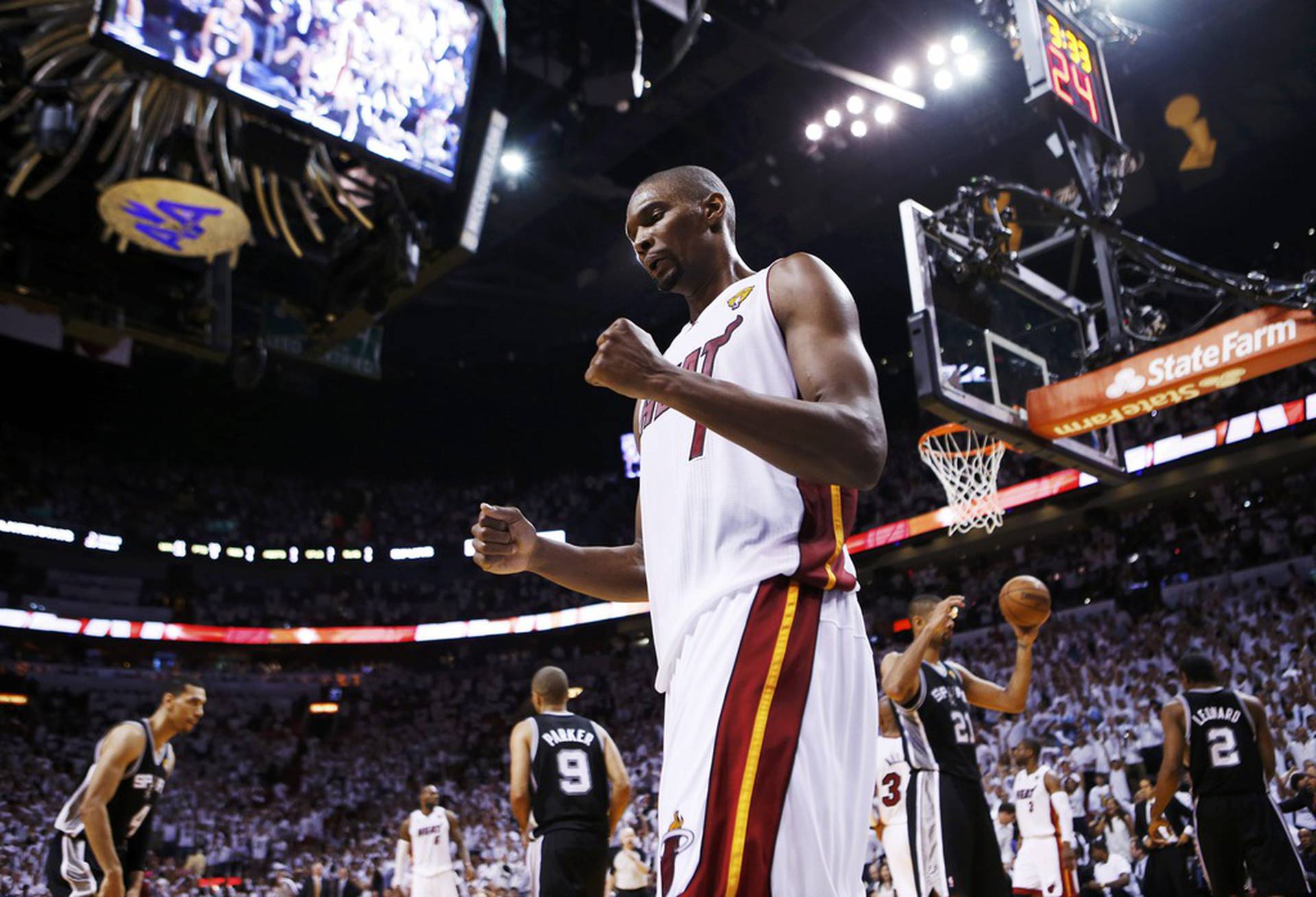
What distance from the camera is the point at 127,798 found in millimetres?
5523

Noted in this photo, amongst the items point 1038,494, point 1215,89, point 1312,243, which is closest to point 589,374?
point 1215,89

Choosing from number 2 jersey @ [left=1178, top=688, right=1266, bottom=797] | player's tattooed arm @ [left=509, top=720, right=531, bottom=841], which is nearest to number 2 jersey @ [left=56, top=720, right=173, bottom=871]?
player's tattooed arm @ [left=509, top=720, right=531, bottom=841]

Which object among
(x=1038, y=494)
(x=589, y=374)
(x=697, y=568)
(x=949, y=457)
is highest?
(x=1038, y=494)

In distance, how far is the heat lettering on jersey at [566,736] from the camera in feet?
19.5

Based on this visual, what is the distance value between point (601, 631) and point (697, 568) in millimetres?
23966

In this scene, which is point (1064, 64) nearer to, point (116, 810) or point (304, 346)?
point (304, 346)

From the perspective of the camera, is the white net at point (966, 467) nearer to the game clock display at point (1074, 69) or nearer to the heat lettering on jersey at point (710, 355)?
the game clock display at point (1074, 69)

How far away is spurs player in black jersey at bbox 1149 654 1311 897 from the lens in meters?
5.60

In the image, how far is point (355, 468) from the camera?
96.2 ft

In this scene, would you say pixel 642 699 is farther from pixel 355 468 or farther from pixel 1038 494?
pixel 355 468

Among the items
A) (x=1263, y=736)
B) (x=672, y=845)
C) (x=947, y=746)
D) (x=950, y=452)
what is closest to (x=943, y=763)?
(x=947, y=746)

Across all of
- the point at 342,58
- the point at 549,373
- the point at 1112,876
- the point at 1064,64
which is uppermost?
the point at 549,373

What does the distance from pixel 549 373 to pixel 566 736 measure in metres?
20.4

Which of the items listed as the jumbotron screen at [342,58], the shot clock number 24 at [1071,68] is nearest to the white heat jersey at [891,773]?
the shot clock number 24 at [1071,68]
